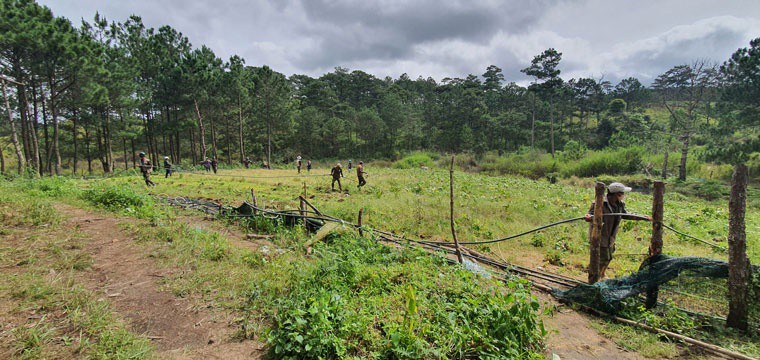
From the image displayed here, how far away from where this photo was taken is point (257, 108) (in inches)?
1543

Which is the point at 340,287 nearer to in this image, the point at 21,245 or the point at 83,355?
the point at 83,355

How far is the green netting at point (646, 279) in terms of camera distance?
13.0ft

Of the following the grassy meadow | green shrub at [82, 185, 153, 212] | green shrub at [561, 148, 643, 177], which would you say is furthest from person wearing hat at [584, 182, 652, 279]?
green shrub at [561, 148, 643, 177]

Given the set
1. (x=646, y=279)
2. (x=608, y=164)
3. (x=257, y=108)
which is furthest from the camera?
(x=257, y=108)

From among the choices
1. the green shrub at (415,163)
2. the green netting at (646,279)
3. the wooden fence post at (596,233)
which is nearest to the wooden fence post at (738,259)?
the green netting at (646,279)

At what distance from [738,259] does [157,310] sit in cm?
694

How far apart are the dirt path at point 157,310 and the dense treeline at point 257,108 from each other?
46.9ft

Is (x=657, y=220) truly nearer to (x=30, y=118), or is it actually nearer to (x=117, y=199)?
(x=117, y=199)

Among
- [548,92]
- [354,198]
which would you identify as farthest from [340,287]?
[548,92]

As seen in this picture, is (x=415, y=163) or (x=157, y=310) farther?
(x=415, y=163)

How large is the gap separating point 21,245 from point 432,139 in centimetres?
4836

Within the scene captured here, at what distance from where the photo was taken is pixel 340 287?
12.9ft

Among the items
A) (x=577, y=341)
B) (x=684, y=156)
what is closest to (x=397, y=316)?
(x=577, y=341)

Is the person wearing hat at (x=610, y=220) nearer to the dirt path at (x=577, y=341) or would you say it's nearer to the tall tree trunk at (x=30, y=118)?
the dirt path at (x=577, y=341)
